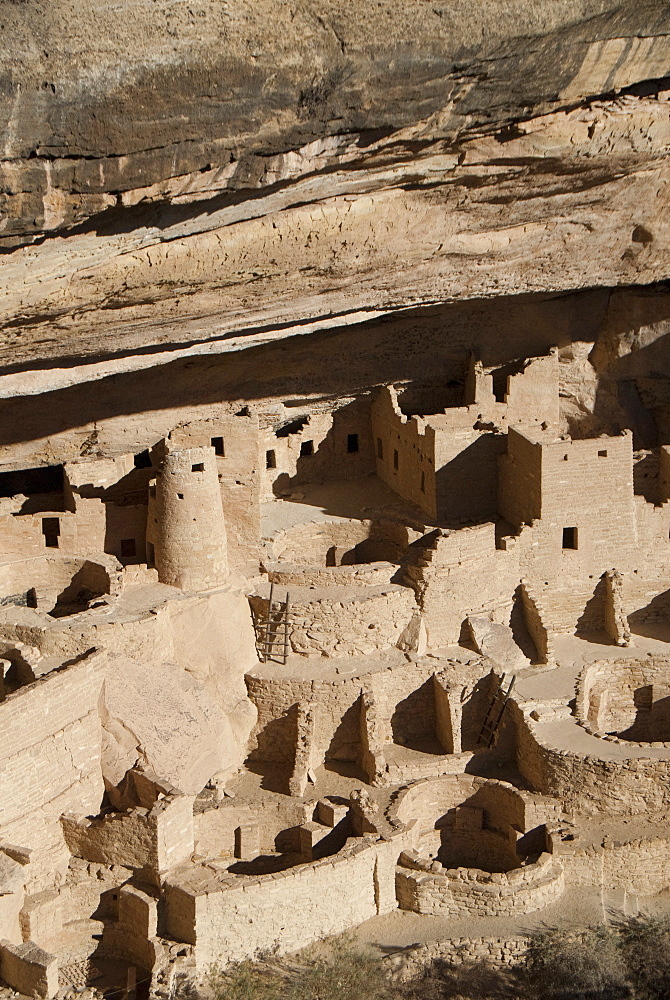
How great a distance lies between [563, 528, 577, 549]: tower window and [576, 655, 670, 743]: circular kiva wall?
179 cm

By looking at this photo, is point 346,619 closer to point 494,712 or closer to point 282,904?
point 494,712

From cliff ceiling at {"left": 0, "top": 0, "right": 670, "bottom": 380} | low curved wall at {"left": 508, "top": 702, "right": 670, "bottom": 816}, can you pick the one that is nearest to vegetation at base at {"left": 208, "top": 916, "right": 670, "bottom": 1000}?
low curved wall at {"left": 508, "top": 702, "right": 670, "bottom": 816}

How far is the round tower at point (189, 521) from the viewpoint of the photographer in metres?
19.4

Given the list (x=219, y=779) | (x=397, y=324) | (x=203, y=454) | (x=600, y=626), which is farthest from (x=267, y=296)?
(x=600, y=626)

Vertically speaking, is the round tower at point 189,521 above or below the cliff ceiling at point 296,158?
below

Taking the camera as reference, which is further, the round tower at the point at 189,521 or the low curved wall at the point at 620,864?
the round tower at the point at 189,521

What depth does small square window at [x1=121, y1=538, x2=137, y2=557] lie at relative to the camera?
20.5 m

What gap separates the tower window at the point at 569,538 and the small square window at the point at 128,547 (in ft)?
20.7

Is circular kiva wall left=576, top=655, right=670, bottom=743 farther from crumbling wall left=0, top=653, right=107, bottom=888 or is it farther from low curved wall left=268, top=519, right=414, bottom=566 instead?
crumbling wall left=0, top=653, right=107, bottom=888

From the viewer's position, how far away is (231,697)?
63.6ft

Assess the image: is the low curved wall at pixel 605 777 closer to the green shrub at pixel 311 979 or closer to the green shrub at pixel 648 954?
the green shrub at pixel 648 954

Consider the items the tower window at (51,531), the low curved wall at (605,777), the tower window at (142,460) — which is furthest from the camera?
the tower window at (142,460)

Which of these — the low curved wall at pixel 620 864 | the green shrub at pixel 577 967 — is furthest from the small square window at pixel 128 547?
the green shrub at pixel 577 967

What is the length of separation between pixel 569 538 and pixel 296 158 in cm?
959
